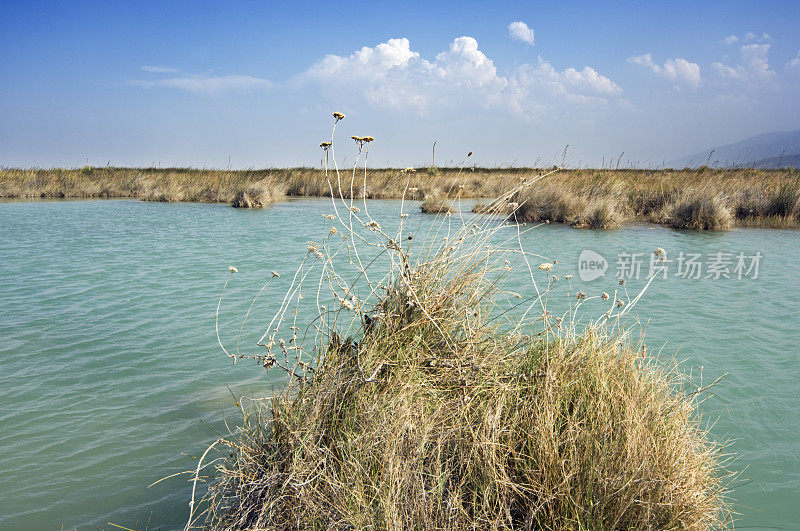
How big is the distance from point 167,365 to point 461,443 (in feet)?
11.4

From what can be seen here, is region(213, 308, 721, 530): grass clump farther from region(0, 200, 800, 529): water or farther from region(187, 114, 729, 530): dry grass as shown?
region(0, 200, 800, 529): water

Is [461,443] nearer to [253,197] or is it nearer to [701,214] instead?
[701,214]

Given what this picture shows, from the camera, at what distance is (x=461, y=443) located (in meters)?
2.25

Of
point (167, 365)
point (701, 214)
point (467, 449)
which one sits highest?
point (701, 214)

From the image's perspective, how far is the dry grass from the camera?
1.97 meters

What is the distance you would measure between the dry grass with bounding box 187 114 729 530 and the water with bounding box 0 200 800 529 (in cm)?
74

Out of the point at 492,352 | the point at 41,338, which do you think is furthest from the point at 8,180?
the point at 492,352

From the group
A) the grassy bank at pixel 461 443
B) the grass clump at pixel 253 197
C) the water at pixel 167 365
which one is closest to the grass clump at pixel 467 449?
the grassy bank at pixel 461 443

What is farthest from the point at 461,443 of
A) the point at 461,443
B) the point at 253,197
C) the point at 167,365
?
the point at 253,197

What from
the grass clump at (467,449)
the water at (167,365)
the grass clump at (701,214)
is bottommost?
the water at (167,365)

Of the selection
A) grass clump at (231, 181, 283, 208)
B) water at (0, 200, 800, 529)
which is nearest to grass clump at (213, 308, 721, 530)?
water at (0, 200, 800, 529)

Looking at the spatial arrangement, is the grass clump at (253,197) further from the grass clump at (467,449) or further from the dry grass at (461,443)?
the grass clump at (467,449)

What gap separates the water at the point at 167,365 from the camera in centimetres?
284

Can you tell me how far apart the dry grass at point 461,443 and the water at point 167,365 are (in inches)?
29.3
